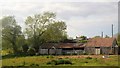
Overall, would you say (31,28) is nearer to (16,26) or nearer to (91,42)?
(16,26)

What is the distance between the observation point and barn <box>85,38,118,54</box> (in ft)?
205

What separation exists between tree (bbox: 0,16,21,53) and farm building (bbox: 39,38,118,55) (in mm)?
6760

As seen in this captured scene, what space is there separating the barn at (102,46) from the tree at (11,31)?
1656 centimetres

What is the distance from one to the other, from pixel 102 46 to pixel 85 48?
3.94m

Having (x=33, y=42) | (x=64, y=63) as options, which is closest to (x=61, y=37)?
(x=33, y=42)

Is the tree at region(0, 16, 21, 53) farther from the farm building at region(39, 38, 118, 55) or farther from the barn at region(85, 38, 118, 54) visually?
the barn at region(85, 38, 118, 54)

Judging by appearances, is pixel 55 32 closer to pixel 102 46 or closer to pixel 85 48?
pixel 85 48

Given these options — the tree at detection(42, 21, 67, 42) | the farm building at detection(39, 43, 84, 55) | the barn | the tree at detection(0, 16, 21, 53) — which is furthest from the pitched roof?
the tree at detection(0, 16, 21, 53)

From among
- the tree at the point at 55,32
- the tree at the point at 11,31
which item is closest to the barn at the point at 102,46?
Answer: the tree at the point at 55,32

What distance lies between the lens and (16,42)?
69000 mm

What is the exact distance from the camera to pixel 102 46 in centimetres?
6303

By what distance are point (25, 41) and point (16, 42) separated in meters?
2.89

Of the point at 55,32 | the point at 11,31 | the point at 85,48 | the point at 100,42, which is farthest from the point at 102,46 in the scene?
the point at 11,31

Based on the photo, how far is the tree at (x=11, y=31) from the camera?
6675cm
